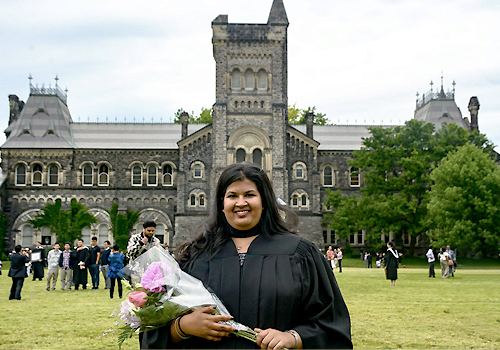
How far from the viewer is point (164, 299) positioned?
335 centimetres

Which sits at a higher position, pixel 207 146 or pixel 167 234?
pixel 207 146

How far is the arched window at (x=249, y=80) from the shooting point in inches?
1885

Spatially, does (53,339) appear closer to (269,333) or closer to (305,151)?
(269,333)

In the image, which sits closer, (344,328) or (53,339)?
(344,328)

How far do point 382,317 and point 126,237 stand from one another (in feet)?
129

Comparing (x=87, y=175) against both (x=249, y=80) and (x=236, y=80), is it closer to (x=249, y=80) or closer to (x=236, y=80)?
(x=236, y=80)

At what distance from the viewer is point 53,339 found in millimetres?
9336

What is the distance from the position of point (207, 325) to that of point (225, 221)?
84 centimetres

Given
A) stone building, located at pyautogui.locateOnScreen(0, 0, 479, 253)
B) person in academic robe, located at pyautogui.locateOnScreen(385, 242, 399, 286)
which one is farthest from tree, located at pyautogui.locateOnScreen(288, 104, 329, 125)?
person in academic robe, located at pyautogui.locateOnScreen(385, 242, 399, 286)

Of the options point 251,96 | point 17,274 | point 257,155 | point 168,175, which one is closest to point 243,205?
point 17,274

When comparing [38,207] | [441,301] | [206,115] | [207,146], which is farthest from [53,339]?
[206,115]

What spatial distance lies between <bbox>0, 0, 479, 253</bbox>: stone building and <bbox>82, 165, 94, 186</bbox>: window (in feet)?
0.30

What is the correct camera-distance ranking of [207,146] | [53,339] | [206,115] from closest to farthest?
[53,339] → [207,146] → [206,115]

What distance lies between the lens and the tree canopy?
141 ft
